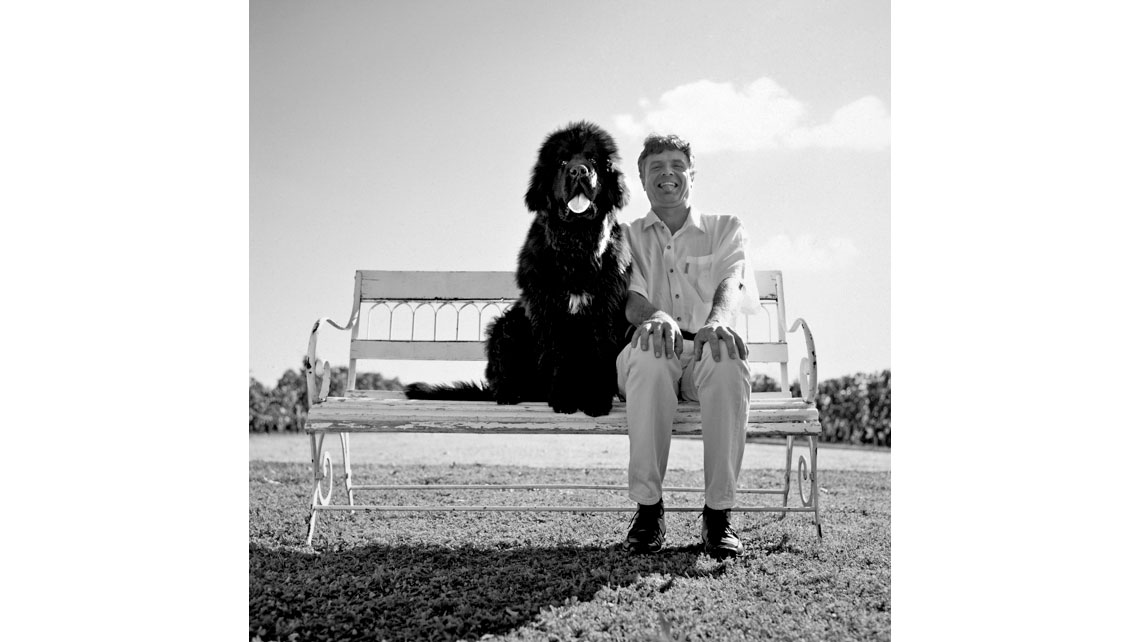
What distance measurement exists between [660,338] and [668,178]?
62cm

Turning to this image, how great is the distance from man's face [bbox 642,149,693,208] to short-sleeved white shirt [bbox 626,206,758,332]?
6 cm

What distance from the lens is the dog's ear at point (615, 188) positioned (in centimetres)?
229

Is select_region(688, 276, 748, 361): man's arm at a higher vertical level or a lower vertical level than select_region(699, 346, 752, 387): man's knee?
higher

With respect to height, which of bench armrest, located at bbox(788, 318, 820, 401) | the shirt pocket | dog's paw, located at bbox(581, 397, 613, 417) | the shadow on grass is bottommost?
the shadow on grass

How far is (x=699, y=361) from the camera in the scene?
2094 mm

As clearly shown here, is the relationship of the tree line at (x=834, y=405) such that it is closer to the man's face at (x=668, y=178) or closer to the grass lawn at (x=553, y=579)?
the grass lawn at (x=553, y=579)

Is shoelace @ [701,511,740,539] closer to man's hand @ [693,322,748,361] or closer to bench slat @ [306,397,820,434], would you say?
bench slat @ [306,397,820,434]

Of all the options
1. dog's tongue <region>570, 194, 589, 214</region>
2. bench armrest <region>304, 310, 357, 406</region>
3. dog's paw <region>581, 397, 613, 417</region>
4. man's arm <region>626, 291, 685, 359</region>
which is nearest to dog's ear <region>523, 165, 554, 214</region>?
dog's tongue <region>570, 194, 589, 214</region>

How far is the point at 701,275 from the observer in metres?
2.43

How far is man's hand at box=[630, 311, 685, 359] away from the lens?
2033mm

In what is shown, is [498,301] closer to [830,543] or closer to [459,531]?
[459,531]

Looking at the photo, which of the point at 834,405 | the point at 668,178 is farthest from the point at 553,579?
the point at 834,405

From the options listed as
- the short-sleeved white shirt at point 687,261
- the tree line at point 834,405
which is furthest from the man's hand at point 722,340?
the tree line at point 834,405
